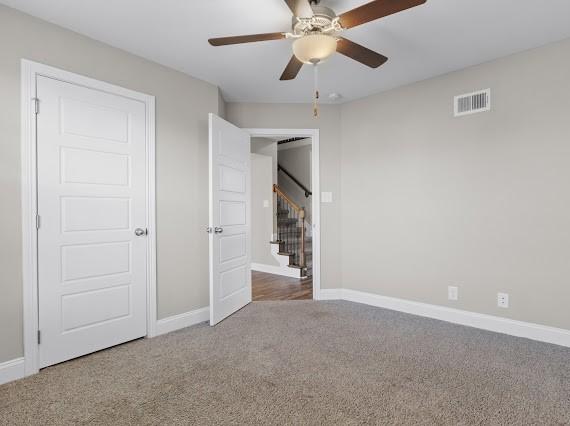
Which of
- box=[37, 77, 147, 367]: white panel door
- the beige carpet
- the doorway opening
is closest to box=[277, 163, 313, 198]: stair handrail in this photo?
the doorway opening

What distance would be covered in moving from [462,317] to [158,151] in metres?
3.33

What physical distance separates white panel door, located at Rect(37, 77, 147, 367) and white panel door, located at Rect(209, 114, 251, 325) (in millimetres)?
641

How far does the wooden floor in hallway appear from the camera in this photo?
430cm

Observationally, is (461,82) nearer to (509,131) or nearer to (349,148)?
(509,131)

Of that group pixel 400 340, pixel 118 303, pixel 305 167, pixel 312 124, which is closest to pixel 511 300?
pixel 400 340

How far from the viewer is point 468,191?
124 inches

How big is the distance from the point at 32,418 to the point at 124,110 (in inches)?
87.4

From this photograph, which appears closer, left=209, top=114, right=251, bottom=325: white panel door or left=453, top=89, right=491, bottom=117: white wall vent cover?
left=453, top=89, right=491, bottom=117: white wall vent cover

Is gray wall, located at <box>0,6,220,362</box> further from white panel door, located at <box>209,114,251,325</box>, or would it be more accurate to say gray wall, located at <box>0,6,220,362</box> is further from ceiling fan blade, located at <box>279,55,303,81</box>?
ceiling fan blade, located at <box>279,55,303,81</box>

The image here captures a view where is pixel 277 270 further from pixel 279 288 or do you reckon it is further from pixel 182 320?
pixel 182 320

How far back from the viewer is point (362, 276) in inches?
157

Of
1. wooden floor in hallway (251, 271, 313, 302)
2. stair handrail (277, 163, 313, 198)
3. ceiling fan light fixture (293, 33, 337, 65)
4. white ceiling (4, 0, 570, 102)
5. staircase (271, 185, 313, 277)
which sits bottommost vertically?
wooden floor in hallway (251, 271, 313, 302)

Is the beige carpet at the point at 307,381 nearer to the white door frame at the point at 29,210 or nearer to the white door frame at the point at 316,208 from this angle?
the white door frame at the point at 29,210

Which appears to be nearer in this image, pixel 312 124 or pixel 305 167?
pixel 312 124
